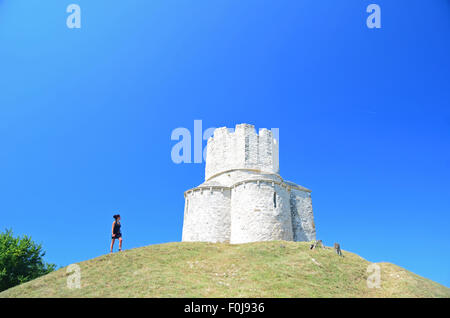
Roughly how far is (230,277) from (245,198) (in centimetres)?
1483

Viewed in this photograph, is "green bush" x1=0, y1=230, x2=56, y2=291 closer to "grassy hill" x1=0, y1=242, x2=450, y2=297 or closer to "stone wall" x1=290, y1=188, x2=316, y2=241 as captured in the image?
"grassy hill" x1=0, y1=242, x2=450, y2=297

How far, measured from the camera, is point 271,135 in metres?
42.8

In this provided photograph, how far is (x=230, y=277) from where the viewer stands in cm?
2016

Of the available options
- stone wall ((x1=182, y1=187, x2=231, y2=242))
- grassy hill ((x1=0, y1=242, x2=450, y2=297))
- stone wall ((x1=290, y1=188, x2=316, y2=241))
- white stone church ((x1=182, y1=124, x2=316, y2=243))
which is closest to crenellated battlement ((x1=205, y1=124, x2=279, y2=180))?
white stone church ((x1=182, y1=124, x2=316, y2=243))

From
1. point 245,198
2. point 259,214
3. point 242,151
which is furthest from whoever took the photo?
point 242,151

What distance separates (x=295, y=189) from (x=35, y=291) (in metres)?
31.9

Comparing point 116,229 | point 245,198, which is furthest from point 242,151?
point 116,229

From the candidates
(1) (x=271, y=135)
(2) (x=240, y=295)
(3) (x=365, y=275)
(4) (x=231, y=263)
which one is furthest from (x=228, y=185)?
(2) (x=240, y=295)

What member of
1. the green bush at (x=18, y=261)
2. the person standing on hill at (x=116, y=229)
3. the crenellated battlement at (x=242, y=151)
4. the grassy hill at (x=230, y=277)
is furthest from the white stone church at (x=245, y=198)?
the green bush at (x=18, y=261)

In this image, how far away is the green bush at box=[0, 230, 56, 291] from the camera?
32.8 m

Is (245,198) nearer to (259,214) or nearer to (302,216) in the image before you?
(259,214)

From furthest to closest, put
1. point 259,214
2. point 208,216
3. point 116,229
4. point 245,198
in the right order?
point 208,216
point 245,198
point 259,214
point 116,229

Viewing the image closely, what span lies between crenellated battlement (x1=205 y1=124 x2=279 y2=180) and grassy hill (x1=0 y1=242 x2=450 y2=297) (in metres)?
15.8
